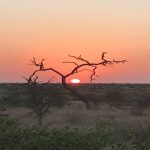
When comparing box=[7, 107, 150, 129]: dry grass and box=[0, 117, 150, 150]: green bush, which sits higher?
box=[0, 117, 150, 150]: green bush

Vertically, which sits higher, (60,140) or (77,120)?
(60,140)

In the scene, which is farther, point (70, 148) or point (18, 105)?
point (18, 105)

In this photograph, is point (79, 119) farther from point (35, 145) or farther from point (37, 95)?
point (35, 145)

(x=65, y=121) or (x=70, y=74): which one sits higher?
(x=70, y=74)

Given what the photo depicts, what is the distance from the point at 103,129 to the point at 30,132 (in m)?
1.32

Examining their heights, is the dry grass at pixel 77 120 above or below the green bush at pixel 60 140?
below

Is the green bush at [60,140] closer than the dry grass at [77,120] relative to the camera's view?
Yes

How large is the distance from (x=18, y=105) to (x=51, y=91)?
3.67 m

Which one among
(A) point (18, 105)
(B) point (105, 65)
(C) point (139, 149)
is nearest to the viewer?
(C) point (139, 149)

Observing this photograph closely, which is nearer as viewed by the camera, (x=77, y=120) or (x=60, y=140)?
(x=60, y=140)

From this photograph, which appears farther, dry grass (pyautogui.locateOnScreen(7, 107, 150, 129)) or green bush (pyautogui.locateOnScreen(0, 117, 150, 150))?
dry grass (pyautogui.locateOnScreen(7, 107, 150, 129))

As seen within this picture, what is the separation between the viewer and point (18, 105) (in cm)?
4950

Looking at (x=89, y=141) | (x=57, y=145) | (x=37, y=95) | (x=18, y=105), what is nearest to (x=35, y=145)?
(x=57, y=145)

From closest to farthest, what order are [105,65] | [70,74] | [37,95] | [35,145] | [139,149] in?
[35,145] < [139,149] < [70,74] < [105,65] < [37,95]
